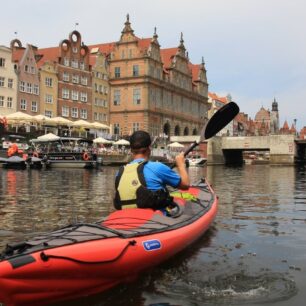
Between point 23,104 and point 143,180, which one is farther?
point 23,104

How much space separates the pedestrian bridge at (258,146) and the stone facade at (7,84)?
3183 cm

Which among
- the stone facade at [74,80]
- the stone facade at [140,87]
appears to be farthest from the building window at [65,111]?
the stone facade at [140,87]

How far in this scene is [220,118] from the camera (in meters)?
10.8

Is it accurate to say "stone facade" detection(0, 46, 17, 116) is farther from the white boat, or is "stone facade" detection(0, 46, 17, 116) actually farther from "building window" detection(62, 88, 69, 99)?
the white boat

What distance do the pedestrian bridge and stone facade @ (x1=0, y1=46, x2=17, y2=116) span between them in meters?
31.8

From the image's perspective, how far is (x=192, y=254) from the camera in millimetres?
7461

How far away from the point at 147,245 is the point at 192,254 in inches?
77.8

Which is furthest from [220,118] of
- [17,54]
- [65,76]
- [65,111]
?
[65,76]

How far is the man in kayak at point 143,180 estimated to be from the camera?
265 inches

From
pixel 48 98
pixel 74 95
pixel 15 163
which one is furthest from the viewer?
pixel 74 95

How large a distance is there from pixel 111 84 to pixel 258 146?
84.7ft

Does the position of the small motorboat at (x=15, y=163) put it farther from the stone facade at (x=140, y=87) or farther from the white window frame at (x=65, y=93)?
the stone facade at (x=140, y=87)

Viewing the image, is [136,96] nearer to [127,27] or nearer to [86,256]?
[127,27]

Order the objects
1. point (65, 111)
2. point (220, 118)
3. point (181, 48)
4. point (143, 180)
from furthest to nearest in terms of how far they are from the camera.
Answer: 1. point (181, 48)
2. point (65, 111)
3. point (220, 118)
4. point (143, 180)
